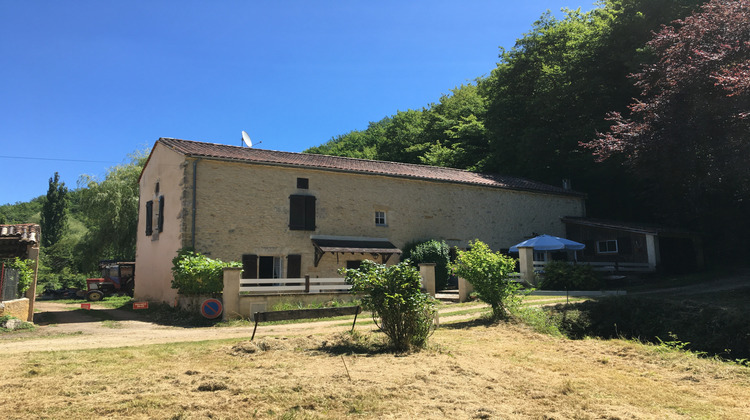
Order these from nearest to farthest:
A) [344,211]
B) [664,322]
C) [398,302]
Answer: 1. [398,302]
2. [664,322]
3. [344,211]

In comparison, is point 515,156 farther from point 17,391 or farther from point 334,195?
point 17,391

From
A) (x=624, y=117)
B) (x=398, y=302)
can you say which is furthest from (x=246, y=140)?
Answer: (x=624, y=117)

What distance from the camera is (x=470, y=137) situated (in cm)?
3606

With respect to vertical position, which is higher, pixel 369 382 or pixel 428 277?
pixel 428 277

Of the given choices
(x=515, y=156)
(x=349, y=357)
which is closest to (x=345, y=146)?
(x=515, y=156)

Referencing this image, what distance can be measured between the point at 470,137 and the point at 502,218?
13770mm

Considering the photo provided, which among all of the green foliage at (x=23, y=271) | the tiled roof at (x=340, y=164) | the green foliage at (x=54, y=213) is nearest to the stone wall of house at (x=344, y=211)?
the tiled roof at (x=340, y=164)

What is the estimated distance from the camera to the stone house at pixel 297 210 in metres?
17.1

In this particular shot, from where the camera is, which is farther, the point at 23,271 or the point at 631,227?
the point at 631,227

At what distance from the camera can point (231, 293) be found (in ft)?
43.7

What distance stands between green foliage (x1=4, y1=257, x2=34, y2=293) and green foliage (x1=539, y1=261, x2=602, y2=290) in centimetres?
1667

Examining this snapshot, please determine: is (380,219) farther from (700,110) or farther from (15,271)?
(15,271)

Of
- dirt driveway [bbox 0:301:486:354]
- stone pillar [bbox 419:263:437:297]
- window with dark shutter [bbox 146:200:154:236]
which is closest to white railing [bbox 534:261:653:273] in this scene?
stone pillar [bbox 419:263:437:297]

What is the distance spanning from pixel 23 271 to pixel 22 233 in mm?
1088
